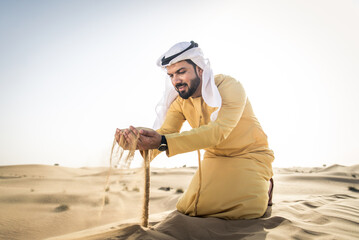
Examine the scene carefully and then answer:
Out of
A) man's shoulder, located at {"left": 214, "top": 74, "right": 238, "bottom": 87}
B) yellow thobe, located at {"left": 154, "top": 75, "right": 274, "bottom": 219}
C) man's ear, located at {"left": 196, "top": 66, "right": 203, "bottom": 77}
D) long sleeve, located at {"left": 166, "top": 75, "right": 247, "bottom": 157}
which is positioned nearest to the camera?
long sleeve, located at {"left": 166, "top": 75, "right": 247, "bottom": 157}

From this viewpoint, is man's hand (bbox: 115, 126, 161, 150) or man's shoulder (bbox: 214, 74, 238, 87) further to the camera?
man's shoulder (bbox: 214, 74, 238, 87)

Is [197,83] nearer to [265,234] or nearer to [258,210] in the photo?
[258,210]

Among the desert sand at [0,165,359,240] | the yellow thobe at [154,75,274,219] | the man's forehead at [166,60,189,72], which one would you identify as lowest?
the desert sand at [0,165,359,240]

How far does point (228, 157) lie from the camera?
289 cm

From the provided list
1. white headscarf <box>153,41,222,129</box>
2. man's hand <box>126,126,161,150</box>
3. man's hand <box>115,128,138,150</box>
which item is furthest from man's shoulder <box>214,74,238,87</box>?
man's hand <box>115,128,138,150</box>

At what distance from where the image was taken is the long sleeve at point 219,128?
2.13 metres

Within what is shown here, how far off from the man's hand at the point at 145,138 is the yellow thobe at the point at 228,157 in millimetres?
134

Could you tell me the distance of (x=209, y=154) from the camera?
122 inches

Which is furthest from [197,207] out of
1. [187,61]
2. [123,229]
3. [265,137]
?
[187,61]

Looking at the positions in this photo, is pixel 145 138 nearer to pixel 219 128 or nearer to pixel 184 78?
pixel 219 128

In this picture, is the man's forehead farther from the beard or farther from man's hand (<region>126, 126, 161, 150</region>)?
man's hand (<region>126, 126, 161, 150</region>)

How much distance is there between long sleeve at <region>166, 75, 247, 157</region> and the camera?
2.13 metres

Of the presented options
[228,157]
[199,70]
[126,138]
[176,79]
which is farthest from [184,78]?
[126,138]

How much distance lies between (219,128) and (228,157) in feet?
2.34
